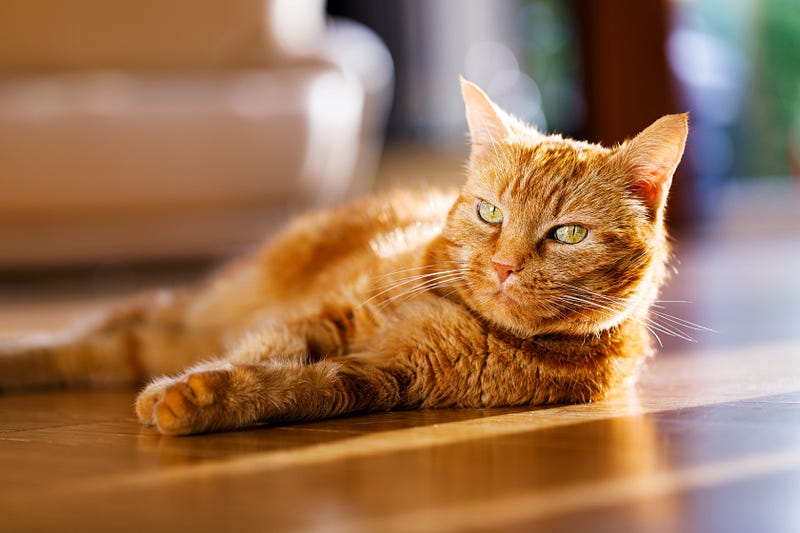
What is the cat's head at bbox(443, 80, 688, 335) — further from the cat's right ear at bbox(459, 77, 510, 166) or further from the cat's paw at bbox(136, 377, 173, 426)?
the cat's paw at bbox(136, 377, 173, 426)

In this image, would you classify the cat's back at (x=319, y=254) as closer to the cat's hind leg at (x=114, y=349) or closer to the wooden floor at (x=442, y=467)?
the cat's hind leg at (x=114, y=349)

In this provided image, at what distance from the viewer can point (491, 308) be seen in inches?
65.1

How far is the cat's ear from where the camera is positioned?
1639 millimetres

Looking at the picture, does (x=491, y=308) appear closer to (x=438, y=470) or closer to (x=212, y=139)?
(x=438, y=470)

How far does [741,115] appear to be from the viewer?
290 inches

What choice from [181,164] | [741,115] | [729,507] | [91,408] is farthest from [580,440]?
[741,115]

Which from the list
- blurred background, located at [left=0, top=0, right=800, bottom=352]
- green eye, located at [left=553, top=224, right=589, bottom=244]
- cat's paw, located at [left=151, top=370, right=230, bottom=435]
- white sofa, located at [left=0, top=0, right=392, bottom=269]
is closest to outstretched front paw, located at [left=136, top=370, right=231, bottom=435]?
cat's paw, located at [left=151, top=370, right=230, bottom=435]

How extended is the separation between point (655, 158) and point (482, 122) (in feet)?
1.18

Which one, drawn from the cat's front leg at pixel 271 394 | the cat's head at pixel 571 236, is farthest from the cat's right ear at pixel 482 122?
the cat's front leg at pixel 271 394

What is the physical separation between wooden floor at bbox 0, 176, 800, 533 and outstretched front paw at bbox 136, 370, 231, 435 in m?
0.03

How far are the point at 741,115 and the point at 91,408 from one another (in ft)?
21.2

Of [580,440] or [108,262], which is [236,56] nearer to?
[108,262]

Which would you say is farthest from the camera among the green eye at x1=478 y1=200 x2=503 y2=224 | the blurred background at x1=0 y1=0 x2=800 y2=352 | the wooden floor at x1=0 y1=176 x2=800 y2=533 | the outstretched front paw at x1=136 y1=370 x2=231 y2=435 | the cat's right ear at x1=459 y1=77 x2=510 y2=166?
the blurred background at x1=0 y1=0 x2=800 y2=352

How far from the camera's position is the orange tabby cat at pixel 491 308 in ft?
5.12
